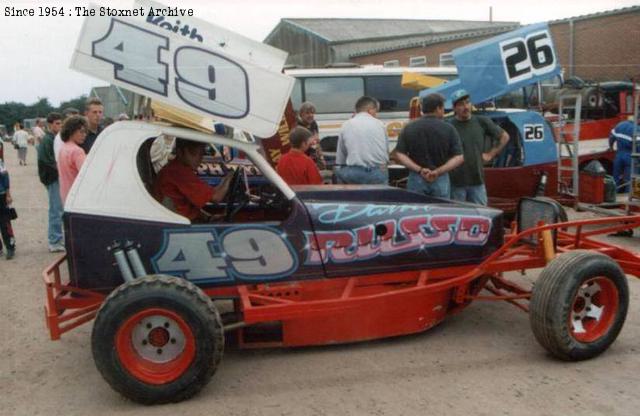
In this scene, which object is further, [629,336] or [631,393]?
[629,336]

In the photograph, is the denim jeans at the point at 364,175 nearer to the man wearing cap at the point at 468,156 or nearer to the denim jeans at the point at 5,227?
the man wearing cap at the point at 468,156

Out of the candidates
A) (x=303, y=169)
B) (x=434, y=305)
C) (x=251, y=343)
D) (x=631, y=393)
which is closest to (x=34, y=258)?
(x=303, y=169)

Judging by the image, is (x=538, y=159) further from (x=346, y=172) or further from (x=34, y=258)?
(x=34, y=258)

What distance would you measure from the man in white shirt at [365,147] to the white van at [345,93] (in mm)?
7141

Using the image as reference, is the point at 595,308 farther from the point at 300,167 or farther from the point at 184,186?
the point at 184,186

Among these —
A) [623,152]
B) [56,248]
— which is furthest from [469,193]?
[56,248]

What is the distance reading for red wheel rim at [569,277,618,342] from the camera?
4324mm

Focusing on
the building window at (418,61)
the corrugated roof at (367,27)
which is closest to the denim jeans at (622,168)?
the building window at (418,61)

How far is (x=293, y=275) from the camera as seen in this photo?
4.25 metres

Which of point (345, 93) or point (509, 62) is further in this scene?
point (345, 93)

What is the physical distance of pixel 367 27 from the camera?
1321 inches

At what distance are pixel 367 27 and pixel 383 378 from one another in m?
31.3

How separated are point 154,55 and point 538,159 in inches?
261

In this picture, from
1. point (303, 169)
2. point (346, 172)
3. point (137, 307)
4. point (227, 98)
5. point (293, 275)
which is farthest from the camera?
point (346, 172)
